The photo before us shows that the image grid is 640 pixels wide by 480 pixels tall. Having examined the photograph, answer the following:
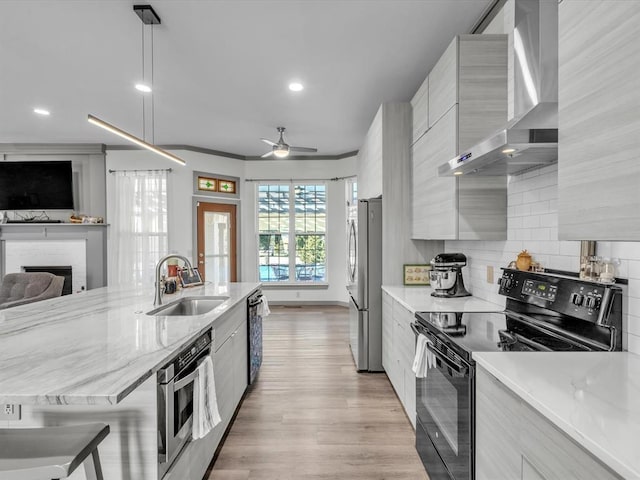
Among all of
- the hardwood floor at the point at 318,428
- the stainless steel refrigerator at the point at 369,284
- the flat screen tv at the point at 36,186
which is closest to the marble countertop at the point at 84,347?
the hardwood floor at the point at 318,428

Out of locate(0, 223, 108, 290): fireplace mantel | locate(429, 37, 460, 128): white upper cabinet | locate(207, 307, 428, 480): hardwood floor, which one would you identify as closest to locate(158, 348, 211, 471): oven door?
locate(207, 307, 428, 480): hardwood floor

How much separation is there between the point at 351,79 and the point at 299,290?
4347mm

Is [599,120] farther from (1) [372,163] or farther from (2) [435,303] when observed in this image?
(1) [372,163]

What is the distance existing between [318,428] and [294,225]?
4751mm

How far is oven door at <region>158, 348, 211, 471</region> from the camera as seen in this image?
4.65 feet

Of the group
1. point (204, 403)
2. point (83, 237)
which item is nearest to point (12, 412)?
point (204, 403)

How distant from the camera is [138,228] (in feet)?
19.4

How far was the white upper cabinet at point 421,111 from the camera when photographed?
2.82 meters

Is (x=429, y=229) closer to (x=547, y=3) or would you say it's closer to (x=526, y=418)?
(x=547, y=3)

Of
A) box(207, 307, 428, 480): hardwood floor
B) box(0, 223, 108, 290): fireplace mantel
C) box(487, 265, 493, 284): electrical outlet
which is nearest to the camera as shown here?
box(207, 307, 428, 480): hardwood floor

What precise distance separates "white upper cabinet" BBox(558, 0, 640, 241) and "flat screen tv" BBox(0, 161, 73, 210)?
675 centimetres

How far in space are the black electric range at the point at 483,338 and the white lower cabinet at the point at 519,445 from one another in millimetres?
77

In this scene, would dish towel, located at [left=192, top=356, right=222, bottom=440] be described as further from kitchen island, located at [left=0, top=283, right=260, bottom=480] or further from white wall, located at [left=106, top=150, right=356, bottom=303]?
white wall, located at [left=106, top=150, right=356, bottom=303]

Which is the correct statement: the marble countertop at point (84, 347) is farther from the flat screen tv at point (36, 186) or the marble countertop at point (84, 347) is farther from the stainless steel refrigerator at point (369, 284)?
the flat screen tv at point (36, 186)
